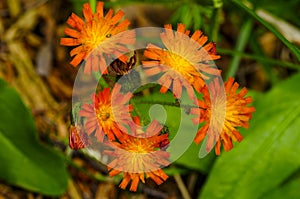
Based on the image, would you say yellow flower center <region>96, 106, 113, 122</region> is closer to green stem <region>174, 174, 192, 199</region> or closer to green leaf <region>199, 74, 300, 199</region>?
green leaf <region>199, 74, 300, 199</region>

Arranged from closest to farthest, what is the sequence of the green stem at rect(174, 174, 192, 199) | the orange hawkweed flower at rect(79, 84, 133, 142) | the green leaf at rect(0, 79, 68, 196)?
the orange hawkweed flower at rect(79, 84, 133, 142) → the green leaf at rect(0, 79, 68, 196) → the green stem at rect(174, 174, 192, 199)

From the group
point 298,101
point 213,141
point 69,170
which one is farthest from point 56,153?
point 298,101

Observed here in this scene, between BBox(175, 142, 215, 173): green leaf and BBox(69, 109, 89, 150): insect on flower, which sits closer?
BBox(69, 109, 89, 150): insect on flower

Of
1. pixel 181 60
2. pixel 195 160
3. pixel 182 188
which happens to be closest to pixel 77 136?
pixel 181 60

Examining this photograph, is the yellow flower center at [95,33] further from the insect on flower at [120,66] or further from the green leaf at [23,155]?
the green leaf at [23,155]

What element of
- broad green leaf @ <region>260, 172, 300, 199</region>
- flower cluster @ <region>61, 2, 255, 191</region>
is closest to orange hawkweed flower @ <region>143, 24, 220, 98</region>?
flower cluster @ <region>61, 2, 255, 191</region>

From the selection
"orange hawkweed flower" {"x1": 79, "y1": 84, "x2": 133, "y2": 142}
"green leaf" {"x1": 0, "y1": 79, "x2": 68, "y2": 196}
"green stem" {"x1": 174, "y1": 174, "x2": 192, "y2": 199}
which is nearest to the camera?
"orange hawkweed flower" {"x1": 79, "y1": 84, "x2": 133, "y2": 142}

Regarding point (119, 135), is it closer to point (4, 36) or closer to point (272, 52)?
point (4, 36)
